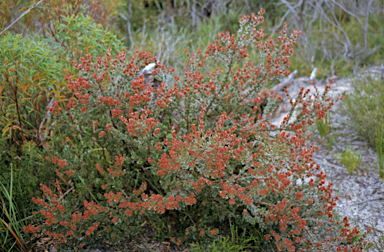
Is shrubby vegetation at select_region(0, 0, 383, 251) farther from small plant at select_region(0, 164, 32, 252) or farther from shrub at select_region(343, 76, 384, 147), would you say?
shrub at select_region(343, 76, 384, 147)

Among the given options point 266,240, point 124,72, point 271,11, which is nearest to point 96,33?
point 124,72

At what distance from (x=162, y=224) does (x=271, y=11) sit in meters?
7.57

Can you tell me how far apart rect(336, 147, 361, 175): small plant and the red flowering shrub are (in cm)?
103

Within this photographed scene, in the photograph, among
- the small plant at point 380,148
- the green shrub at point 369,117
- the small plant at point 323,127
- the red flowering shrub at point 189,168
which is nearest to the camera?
the red flowering shrub at point 189,168

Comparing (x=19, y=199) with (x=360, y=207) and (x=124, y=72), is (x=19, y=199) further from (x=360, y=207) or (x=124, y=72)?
(x=360, y=207)

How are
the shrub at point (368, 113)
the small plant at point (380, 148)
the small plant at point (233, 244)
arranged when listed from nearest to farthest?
the small plant at point (233, 244) < the small plant at point (380, 148) < the shrub at point (368, 113)

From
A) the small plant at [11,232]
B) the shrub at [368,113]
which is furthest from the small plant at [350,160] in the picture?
the small plant at [11,232]

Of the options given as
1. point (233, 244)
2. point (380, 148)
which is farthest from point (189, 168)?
point (380, 148)

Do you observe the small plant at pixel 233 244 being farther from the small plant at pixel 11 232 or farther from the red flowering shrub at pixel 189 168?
the small plant at pixel 11 232

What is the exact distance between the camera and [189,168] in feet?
6.78

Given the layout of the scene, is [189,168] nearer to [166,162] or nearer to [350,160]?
[166,162]

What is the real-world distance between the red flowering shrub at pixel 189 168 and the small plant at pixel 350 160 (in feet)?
3.38

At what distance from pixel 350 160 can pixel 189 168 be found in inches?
80.2

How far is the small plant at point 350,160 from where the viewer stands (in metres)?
3.15
